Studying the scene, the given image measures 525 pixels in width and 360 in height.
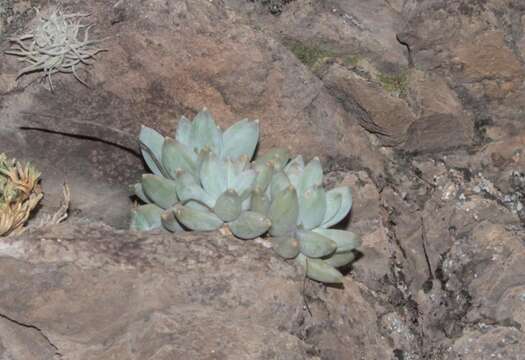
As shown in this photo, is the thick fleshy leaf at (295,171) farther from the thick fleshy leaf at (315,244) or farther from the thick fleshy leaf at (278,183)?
the thick fleshy leaf at (315,244)

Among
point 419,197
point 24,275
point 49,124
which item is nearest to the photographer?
point 24,275

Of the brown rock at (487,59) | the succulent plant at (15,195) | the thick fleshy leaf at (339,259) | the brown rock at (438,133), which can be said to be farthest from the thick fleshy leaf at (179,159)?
the brown rock at (487,59)

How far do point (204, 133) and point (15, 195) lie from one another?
79cm

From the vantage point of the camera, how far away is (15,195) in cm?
340

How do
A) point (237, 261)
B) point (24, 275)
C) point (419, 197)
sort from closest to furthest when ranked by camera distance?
point (24, 275)
point (237, 261)
point (419, 197)

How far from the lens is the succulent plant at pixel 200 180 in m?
3.35

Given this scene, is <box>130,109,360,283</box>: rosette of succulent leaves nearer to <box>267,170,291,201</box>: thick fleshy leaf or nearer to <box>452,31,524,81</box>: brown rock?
<box>267,170,291,201</box>: thick fleshy leaf

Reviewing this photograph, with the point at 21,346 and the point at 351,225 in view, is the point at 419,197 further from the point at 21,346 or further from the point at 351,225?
the point at 21,346

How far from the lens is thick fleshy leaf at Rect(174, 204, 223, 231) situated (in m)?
3.34

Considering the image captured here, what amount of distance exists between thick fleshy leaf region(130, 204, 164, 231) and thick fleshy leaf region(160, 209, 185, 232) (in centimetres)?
7

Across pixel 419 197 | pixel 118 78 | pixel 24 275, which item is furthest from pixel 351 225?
pixel 24 275

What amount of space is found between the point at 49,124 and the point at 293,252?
131cm

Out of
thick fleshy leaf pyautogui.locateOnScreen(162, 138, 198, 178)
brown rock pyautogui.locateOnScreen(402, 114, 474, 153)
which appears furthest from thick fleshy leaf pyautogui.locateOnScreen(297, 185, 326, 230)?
brown rock pyautogui.locateOnScreen(402, 114, 474, 153)

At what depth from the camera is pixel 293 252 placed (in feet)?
11.0
